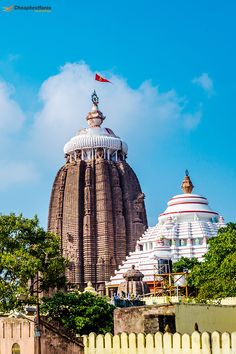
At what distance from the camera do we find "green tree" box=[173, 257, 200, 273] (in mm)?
66463

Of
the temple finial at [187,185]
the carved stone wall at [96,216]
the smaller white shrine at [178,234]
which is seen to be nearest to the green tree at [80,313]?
the smaller white shrine at [178,234]

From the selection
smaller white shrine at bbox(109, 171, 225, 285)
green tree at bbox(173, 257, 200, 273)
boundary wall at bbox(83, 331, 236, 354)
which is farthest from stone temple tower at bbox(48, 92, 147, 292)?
boundary wall at bbox(83, 331, 236, 354)

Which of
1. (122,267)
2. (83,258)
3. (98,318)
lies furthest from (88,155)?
(98,318)

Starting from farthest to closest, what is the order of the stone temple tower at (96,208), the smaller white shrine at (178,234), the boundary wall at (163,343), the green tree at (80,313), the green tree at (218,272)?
the stone temple tower at (96,208) < the smaller white shrine at (178,234) < the green tree at (218,272) < the green tree at (80,313) < the boundary wall at (163,343)

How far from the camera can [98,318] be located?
3972 centimetres

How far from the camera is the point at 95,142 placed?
94.9 meters

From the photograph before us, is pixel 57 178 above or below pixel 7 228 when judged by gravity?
above

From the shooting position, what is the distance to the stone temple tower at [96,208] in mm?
88438

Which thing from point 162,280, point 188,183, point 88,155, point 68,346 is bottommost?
point 68,346

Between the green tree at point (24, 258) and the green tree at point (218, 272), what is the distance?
9.47 m

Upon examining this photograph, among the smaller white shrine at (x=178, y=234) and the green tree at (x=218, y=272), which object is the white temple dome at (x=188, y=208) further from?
the green tree at (x=218, y=272)

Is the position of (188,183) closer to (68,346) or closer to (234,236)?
(234,236)

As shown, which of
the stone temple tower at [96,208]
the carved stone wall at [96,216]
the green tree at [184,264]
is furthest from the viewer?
the stone temple tower at [96,208]

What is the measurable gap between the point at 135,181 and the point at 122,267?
63.4 feet
